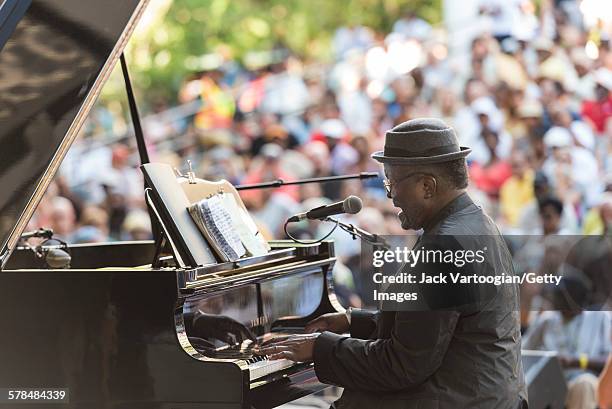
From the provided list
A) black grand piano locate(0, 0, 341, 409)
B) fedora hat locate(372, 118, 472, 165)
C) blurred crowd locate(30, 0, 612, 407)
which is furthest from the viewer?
blurred crowd locate(30, 0, 612, 407)

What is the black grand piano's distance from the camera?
3.75m

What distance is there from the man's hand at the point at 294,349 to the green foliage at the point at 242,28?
14.2m

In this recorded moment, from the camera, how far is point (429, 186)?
3.65 metres

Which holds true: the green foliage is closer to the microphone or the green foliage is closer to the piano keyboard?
the microphone

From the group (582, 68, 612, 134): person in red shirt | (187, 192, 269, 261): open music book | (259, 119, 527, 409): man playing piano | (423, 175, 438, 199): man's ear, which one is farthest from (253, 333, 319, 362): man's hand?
(582, 68, 612, 134): person in red shirt

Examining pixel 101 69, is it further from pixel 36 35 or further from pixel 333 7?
pixel 333 7

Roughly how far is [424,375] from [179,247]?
113 cm

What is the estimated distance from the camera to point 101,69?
3.89m

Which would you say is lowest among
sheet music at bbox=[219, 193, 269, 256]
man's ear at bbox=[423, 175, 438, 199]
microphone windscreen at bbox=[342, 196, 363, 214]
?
sheet music at bbox=[219, 193, 269, 256]

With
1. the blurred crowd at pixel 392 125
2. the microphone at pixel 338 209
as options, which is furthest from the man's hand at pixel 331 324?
the blurred crowd at pixel 392 125

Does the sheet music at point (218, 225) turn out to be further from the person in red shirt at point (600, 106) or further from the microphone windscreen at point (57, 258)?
the person in red shirt at point (600, 106)

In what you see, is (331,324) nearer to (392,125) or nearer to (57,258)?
(57,258)

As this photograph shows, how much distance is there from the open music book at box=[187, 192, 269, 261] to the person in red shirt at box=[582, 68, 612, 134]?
5764mm

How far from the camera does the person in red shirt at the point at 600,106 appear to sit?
31.1ft
